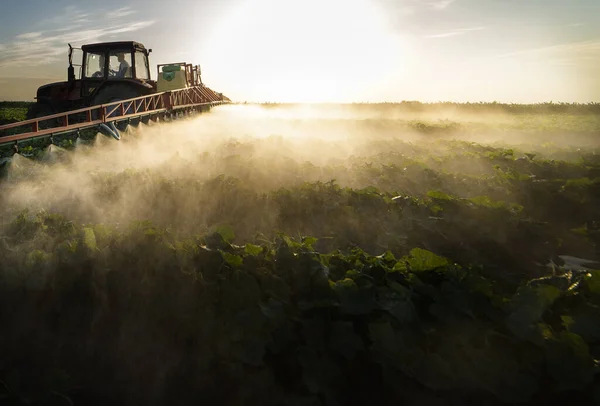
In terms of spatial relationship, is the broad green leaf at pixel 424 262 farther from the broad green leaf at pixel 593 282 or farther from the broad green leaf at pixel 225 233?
the broad green leaf at pixel 225 233

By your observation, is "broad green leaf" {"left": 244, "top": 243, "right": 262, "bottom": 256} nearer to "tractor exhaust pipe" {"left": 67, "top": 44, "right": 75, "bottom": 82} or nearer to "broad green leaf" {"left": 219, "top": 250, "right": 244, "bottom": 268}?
"broad green leaf" {"left": 219, "top": 250, "right": 244, "bottom": 268}

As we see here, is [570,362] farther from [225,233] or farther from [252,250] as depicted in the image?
[225,233]

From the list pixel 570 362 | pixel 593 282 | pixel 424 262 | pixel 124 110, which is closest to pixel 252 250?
pixel 424 262

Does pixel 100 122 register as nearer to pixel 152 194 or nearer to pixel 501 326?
pixel 152 194

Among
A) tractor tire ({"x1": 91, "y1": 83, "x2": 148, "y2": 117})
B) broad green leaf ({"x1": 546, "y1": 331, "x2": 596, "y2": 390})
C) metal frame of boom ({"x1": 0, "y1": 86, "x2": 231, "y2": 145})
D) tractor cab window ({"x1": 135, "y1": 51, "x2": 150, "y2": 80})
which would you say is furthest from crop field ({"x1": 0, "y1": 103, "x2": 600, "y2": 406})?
tractor cab window ({"x1": 135, "y1": 51, "x2": 150, "y2": 80})

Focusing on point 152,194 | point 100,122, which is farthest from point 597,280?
point 100,122

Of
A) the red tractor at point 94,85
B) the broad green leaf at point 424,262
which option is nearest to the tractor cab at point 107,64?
the red tractor at point 94,85

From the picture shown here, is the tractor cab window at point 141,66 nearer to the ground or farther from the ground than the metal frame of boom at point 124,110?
farther from the ground
